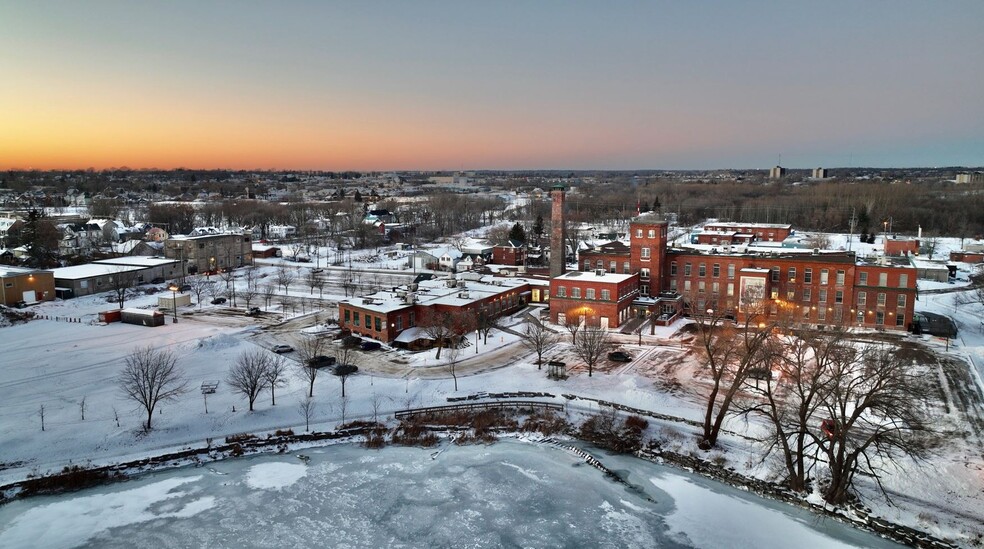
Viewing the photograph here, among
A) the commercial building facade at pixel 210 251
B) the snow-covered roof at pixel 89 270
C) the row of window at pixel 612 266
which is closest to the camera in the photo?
the row of window at pixel 612 266

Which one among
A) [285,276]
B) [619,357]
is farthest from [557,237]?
[285,276]

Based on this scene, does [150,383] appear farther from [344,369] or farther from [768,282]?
[768,282]

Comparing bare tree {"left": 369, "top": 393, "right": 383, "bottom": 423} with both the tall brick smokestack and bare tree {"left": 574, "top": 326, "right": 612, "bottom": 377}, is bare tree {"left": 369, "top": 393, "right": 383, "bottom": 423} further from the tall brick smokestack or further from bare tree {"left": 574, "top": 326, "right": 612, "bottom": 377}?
the tall brick smokestack

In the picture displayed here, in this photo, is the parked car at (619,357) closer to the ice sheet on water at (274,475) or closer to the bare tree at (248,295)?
the ice sheet on water at (274,475)

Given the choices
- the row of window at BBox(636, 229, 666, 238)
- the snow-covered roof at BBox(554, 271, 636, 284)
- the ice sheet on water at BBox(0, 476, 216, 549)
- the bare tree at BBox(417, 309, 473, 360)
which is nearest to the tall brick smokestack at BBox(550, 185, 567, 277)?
the snow-covered roof at BBox(554, 271, 636, 284)

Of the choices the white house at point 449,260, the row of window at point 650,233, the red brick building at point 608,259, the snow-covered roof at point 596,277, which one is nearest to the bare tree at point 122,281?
the white house at point 449,260

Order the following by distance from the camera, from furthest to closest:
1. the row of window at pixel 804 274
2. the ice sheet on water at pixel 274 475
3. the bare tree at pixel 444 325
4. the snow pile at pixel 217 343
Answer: the row of window at pixel 804 274 < the bare tree at pixel 444 325 < the snow pile at pixel 217 343 < the ice sheet on water at pixel 274 475
